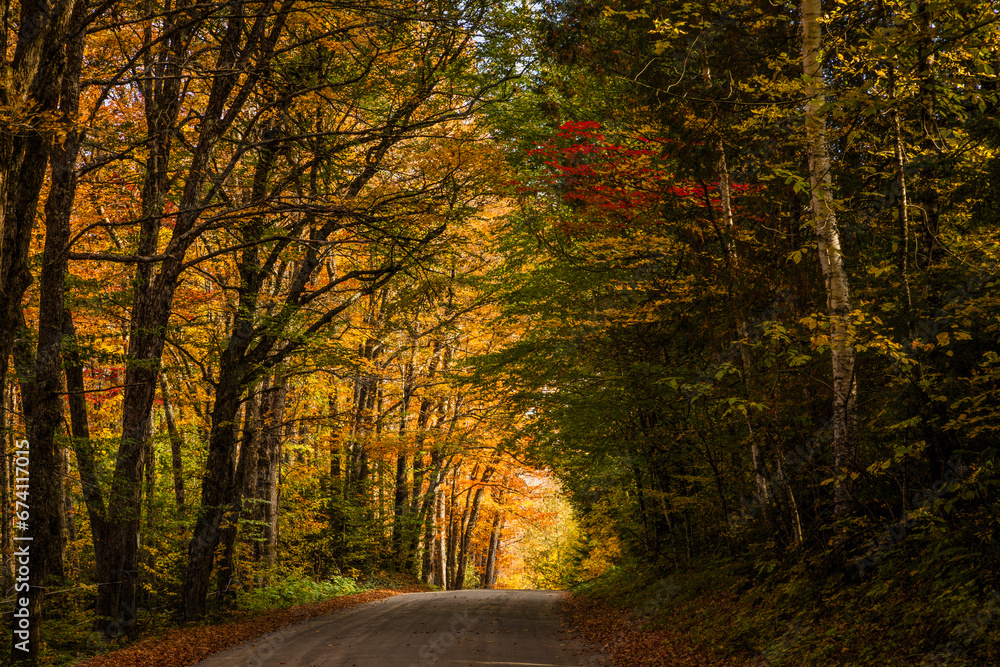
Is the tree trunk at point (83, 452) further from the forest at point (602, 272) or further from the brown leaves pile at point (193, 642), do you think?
the brown leaves pile at point (193, 642)

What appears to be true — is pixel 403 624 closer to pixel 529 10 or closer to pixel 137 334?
pixel 137 334

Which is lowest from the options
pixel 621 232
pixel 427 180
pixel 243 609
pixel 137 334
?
pixel 243 609

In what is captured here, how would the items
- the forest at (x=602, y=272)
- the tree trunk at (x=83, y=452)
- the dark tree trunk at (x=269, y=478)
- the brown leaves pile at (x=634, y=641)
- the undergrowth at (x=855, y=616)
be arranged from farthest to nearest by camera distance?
the dark tree trunk at (x=269, y=478), the tree trunk at (x=83, y=452), the brown leaves pile at (x=634, y=641), the forest at (x=602, y=272), the undergrowth at (x=855, y=616)

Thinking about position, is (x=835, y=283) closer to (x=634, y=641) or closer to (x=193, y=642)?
(x=634, y=641)

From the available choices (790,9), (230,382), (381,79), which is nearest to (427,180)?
(381,79)

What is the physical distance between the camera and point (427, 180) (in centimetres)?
1177

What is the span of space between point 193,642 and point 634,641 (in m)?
7.01

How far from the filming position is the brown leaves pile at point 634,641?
27.0ft

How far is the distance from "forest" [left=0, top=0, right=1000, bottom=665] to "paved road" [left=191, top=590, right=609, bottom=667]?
6.81 feet

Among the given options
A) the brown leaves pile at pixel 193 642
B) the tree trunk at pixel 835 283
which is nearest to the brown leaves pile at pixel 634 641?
the tree trunk at pixel 835 283

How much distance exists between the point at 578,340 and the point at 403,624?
21.6ft

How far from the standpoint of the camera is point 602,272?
12852 millimetres

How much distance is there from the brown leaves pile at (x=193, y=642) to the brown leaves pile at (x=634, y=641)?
597 cm

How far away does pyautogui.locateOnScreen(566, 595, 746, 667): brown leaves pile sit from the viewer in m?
8.23
